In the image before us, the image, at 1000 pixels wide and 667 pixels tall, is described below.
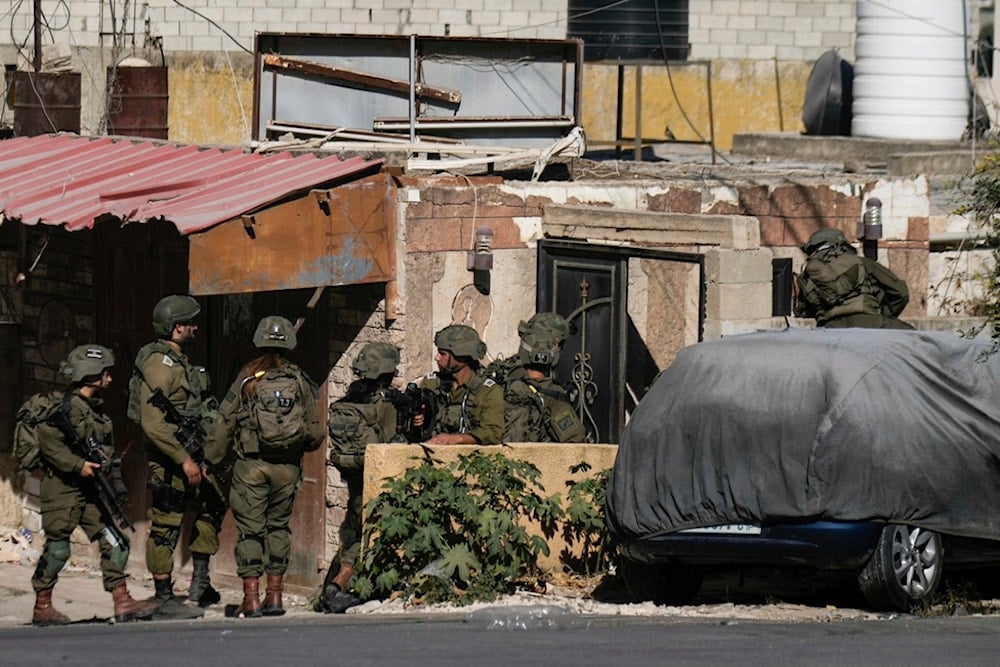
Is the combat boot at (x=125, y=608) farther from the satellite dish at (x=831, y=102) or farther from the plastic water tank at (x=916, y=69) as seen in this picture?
the satellite dish at (x=831, y=102)

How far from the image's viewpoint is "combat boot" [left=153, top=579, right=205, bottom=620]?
9727 millimetres

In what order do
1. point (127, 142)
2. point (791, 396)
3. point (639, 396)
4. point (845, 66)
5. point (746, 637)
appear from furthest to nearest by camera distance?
1. point (845, 66)
2. point (127, 142)
3. point (639, 396)
4. point (791, 396)
5. point (746, 637)

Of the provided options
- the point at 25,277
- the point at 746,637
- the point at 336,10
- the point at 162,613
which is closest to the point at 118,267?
the point at 25,277

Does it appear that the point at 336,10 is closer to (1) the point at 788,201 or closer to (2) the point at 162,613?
(1) the point at 788,201

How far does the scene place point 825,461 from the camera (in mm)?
8062

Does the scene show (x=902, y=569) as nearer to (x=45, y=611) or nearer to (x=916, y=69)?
(x=45, y=611)

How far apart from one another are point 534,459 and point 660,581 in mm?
1058

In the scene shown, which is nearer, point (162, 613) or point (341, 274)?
point (162, 613)

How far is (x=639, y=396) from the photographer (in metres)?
11.8

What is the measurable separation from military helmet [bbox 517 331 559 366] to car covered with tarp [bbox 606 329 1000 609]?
1438mm

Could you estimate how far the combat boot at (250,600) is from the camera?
9.52 meters

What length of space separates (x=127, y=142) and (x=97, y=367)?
452 cm

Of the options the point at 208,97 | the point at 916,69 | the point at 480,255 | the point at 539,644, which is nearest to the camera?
the point at 539,644

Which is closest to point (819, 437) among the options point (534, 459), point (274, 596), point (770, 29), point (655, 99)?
point (534, 459)
